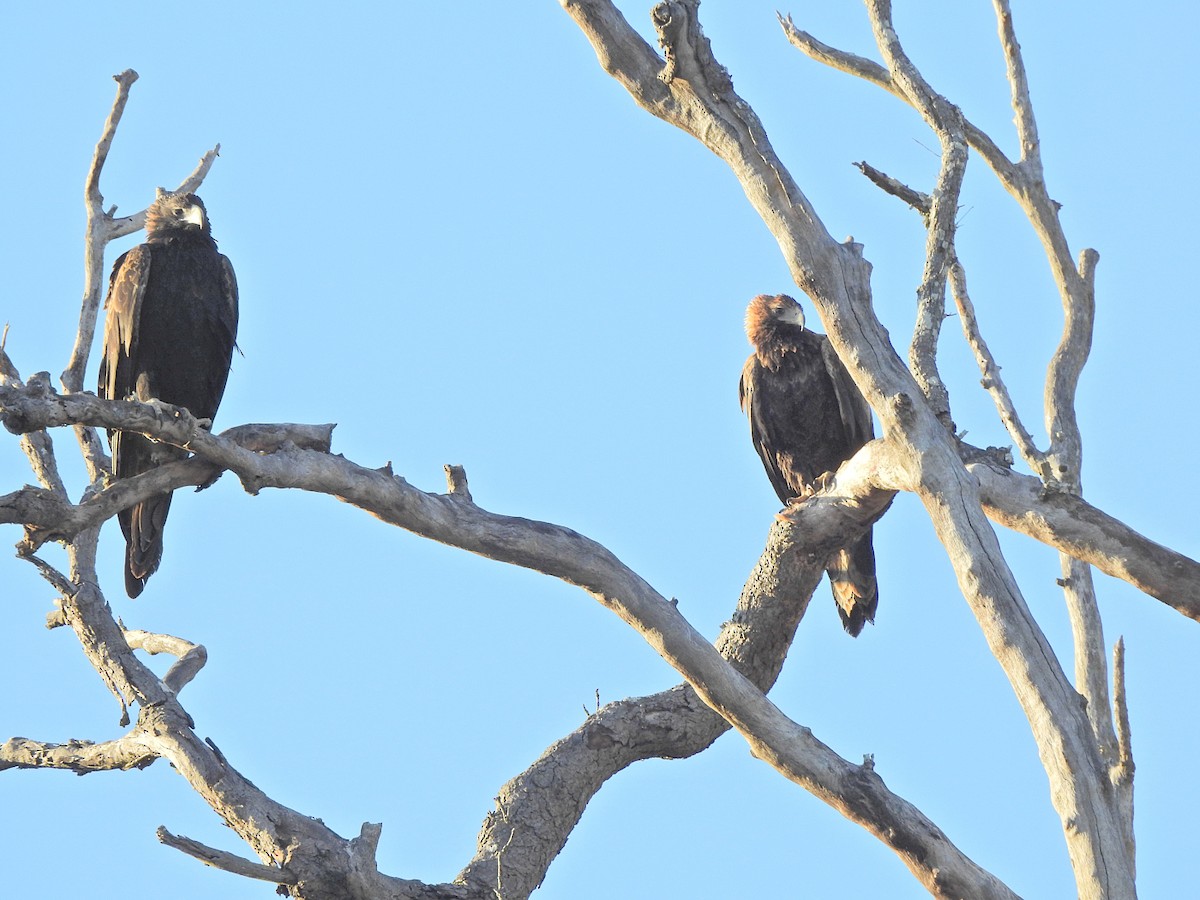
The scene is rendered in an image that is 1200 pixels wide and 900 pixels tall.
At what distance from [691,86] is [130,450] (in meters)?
2.71

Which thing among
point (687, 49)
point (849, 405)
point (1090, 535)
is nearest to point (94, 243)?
point (687, 49)

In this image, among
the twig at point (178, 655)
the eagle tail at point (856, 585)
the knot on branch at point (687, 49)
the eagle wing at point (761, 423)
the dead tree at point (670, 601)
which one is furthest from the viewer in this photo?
the eagle wing at point (761, 423)

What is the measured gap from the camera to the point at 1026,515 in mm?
4125

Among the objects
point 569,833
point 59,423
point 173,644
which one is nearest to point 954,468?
point 569,833

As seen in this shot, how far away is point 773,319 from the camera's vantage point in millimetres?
6746

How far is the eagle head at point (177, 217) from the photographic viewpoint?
19.4ft

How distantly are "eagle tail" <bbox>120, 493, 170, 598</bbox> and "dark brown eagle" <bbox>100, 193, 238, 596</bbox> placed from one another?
0.29 metres

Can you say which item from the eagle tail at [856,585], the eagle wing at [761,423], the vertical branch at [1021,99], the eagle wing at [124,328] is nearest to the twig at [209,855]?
the eagle wing at [124,328]

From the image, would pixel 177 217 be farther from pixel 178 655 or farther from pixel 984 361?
pixel 984 361

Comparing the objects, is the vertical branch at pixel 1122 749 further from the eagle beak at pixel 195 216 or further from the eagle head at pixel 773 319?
the eagle beak at pixel 195 216

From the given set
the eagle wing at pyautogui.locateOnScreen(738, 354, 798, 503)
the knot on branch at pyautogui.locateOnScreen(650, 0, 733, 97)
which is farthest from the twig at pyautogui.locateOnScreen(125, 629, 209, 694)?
the eagle wing at pyautogui.locateOnScreen(738, 354, 798, 503)

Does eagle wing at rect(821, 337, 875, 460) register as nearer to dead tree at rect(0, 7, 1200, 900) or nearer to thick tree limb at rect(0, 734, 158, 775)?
dead tree at rect(0, 7, 1200, 900)

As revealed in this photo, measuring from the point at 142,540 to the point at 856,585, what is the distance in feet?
10.0

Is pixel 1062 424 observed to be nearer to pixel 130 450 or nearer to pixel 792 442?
pixel 792 442
